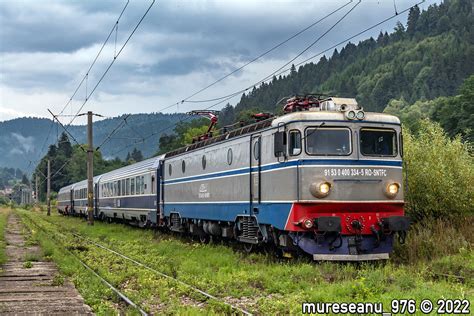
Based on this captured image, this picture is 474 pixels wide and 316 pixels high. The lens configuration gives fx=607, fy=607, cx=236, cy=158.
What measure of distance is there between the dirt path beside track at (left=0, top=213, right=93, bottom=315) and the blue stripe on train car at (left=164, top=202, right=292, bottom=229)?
16.6 feet

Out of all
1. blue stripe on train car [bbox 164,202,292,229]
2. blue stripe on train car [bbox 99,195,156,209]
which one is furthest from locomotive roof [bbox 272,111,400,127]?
blue stripe on train car [bbox 99,195,156,209]

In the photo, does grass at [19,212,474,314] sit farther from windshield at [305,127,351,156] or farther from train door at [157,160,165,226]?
train door at [157,160,165,226]

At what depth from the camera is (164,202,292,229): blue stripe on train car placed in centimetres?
1478

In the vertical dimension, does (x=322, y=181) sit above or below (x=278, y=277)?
above

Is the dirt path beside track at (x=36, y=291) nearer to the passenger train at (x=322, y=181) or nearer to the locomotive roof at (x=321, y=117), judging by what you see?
the passenger train at (x=322, y=181)

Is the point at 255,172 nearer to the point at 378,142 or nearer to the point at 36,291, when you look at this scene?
the point at 378,142

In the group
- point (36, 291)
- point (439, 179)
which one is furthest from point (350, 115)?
point (36, 291)

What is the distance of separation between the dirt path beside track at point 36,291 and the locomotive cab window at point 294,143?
5.83 m

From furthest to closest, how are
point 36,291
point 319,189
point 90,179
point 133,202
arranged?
1. point 90,179
2. point 133,202
3. point 319,189
4. point 36,291

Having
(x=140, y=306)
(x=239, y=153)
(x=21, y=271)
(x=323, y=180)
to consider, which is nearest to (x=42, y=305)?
(x=140, y=306)

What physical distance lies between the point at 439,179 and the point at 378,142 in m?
4.82

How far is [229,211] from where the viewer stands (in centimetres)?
1847

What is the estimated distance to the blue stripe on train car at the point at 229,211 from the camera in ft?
48.5

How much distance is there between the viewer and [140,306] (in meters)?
10.7
